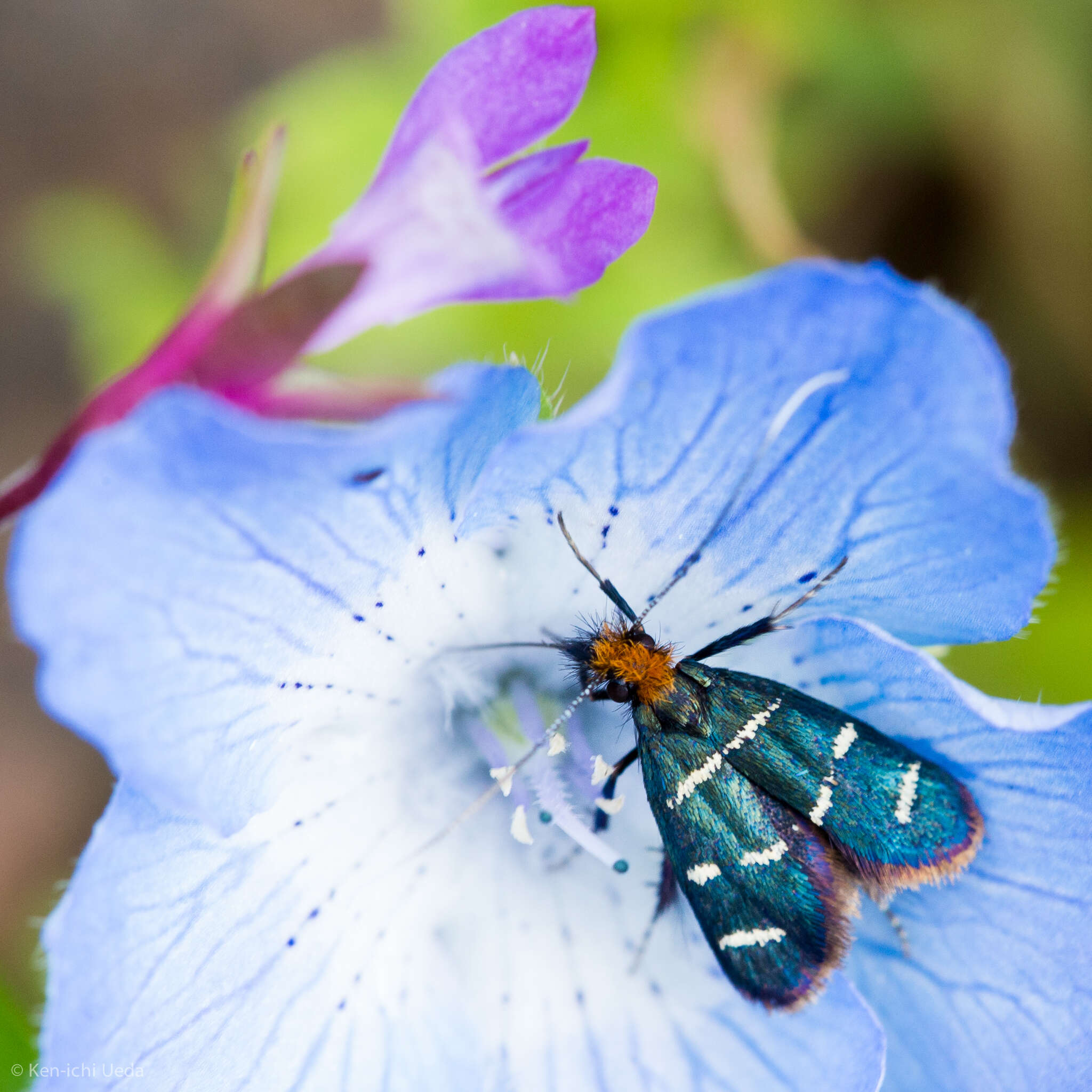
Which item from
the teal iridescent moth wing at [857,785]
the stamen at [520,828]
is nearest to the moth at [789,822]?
the teal iridescent moth wing at [857,785]

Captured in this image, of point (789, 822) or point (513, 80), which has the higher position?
point (513, 80)

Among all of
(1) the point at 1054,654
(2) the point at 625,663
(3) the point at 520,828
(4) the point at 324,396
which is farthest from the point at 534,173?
(1) the point at 1054,654

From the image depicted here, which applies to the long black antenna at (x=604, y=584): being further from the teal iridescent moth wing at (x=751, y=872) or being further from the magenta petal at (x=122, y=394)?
the magenta petal at (x=122, y=394)

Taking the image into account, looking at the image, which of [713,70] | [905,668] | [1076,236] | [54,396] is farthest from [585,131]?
[905,668]

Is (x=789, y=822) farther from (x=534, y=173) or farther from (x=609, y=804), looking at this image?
(x=534, y=173)

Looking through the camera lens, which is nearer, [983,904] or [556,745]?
[983,904]

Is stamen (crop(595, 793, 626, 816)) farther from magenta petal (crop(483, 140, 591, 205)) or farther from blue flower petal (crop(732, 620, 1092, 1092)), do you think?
magenta petal (crop(483, 140, 591, 205))

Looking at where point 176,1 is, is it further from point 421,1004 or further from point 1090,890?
point 1090,890

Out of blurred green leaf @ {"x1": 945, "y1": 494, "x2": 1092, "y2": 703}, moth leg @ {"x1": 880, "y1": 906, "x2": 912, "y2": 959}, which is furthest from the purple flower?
blurred green leaf @ {"x1": 945, "y1": 494, "x2": 1092, "y2": 703}
